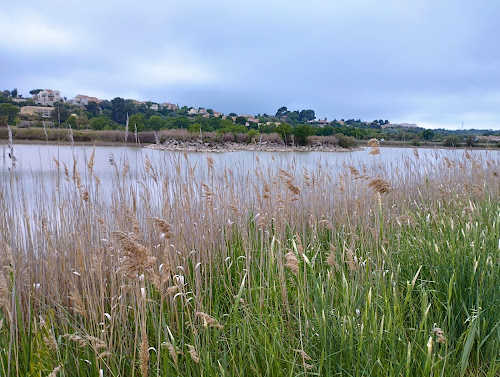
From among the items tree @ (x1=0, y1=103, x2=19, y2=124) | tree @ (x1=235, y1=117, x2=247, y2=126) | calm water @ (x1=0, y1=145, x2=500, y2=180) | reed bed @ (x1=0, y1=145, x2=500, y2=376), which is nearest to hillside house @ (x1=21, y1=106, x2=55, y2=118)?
tree @ (x1=0, y1=103, x2=19, y2=124)

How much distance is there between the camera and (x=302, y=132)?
23.4 metres

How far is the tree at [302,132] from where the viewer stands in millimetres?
23078

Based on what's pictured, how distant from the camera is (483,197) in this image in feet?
15.2

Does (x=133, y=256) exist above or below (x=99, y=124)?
below

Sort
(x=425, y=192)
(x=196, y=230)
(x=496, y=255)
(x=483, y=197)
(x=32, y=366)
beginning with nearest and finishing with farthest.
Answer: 1. (x=32, y=366)
2. (x=496, y=255)
3. (x=196, y=230)
4. (x=483, y=197)
5. (x=425, y=192)

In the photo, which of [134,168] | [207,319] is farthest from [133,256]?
[134,168]

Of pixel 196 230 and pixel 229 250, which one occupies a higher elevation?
pixel 196 230

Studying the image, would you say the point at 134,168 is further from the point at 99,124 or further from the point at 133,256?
the point at 99,124

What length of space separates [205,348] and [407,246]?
1673 mm

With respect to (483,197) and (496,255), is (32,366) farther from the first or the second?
(483,197)

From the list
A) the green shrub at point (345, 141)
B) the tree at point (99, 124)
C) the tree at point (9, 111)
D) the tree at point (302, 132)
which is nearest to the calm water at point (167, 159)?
the tree at point (9, 111)

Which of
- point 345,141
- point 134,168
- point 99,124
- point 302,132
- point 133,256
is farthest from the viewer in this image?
point 345,141

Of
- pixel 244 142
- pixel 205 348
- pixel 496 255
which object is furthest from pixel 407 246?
pixel 244 142

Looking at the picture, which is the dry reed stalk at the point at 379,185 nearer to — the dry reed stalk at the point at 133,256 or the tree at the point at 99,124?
the dry reed stalk at the point at 133,256
